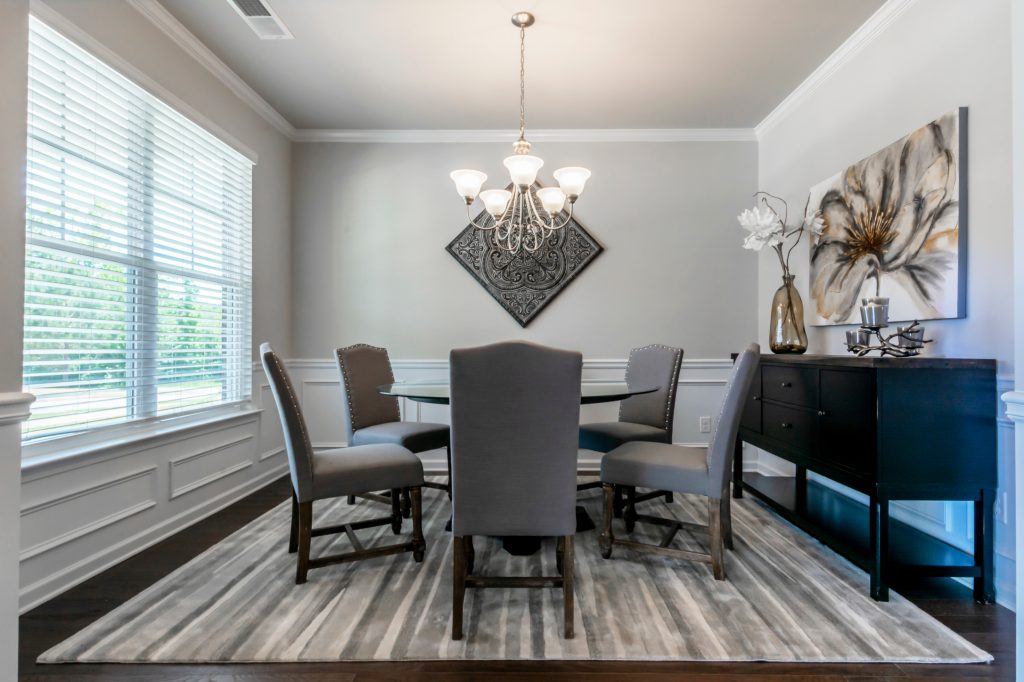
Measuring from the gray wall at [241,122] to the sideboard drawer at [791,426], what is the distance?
333cm

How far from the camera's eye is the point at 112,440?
7.41 ft

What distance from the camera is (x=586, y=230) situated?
398 cm

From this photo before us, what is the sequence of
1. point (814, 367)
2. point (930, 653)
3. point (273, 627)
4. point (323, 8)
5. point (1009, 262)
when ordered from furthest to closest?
point (323, 8) → point (814, 367) → point (1009, 262) → point (273, 627) → point (930, 653)

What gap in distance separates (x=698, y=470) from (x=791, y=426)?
2.53 feet

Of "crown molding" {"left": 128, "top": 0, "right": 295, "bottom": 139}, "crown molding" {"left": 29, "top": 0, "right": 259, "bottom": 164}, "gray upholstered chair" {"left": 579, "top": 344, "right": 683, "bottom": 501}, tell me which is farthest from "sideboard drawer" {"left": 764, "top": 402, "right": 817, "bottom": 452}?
"crown molding" {"left": 128, "top": 0, "right": 295, "bottom": 139}

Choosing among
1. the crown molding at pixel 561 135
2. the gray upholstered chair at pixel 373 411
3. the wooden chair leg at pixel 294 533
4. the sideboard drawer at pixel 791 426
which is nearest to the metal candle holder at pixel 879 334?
the sideboard drawer at pixel 791 426

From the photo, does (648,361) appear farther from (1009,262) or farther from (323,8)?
(323,8)

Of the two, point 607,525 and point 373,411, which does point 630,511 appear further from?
point 373,411

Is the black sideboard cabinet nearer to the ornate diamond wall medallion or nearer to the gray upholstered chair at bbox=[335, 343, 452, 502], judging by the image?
the gray upholstered chair at bbox=[335, 343, 452, 502]

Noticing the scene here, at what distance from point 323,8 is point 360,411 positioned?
2.17m

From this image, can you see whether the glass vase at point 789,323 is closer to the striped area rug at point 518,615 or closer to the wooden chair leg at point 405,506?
the striped area rug at point 518,615

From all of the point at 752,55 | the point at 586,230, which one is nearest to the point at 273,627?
the point at 586,230

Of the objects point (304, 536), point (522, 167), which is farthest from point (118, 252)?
point (522, 167)

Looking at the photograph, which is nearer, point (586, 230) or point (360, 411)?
point (360, 411)
